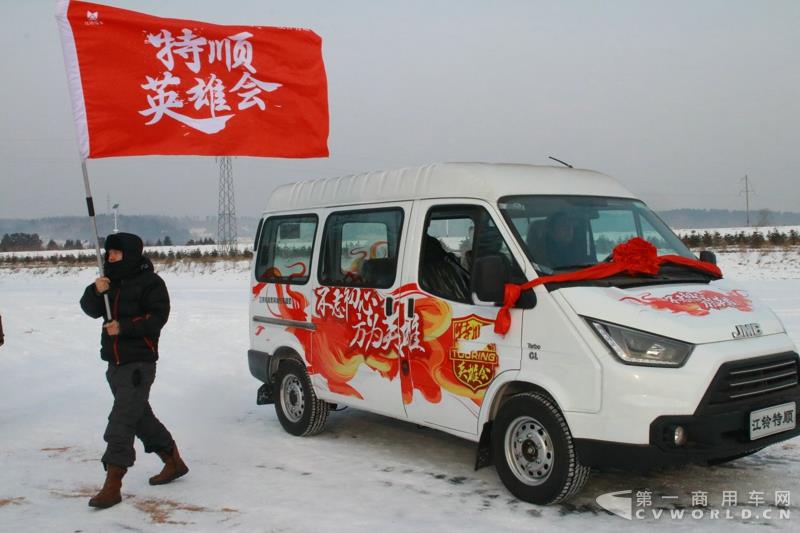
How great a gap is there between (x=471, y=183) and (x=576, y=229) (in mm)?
845

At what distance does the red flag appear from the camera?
6.32m

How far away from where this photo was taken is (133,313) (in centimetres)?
594

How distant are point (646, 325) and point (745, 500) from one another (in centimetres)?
152

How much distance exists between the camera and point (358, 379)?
7.08 meters

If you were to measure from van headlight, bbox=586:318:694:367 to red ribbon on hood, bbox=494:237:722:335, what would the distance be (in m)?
0.53

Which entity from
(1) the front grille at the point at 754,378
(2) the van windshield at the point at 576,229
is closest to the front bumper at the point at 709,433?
(1) the front grille at the point at 754,378

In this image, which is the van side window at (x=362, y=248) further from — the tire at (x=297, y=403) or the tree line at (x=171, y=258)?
the tree line at (x=171, y=258)

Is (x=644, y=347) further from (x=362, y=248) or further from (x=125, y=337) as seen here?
(x=125, y=337)

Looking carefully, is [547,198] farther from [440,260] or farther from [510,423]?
[510,423]

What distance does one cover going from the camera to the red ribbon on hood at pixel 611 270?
5445mm

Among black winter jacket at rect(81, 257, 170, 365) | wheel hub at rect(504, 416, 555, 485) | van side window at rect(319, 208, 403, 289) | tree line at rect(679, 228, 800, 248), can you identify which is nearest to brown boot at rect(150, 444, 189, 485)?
black winter jacket at rect(81, 257, 170, 365)

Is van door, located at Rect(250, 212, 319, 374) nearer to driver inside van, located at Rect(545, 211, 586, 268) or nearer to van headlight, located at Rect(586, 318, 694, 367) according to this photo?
driver inside van, located at Rect(545, 211, 586, 268)

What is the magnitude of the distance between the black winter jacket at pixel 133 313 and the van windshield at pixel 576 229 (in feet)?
8.55

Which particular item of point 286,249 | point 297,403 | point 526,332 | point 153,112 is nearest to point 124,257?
point 153,112
